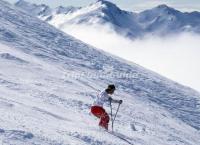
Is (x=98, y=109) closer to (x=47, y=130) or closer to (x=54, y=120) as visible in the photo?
(x=54, y=120)

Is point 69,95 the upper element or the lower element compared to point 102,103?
lower

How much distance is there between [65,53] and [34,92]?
24660 mm

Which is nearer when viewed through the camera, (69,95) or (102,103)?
(102,103)

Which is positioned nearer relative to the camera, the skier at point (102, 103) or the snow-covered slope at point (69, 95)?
the snow-covered slope at point (69, 95)

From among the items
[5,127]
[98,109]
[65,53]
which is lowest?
[5,127]

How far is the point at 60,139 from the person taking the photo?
47.0 ft

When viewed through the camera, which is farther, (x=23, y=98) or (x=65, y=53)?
(x=65, y=53)

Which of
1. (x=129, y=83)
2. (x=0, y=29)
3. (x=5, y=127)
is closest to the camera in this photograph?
(x=5, y=127)

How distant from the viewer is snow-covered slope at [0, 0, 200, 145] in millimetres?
15711

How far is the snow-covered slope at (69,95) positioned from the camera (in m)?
15.7

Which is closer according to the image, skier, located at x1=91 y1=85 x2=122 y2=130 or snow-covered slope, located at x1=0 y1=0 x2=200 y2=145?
snow-covered slope, located at x1=0 y1=0 x2=200 y2=145

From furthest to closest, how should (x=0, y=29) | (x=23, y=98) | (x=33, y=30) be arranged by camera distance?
(x=33, y=30), (x=0, y=29), (x=23, y=98)

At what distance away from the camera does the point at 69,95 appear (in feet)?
89.3

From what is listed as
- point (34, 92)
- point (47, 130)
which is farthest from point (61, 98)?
point (47, 130)
